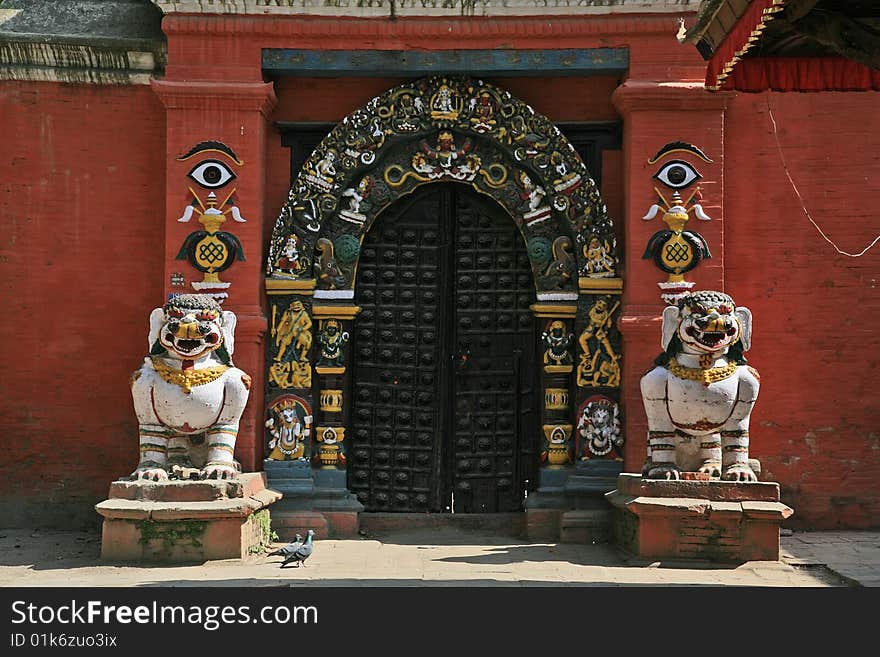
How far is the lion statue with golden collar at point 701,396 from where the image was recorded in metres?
9.05

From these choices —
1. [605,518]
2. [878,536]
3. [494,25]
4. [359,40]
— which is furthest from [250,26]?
[878,536]

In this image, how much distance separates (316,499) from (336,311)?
1465 millimetres

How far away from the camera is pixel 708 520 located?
892cm

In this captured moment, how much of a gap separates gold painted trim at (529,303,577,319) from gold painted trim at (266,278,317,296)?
176 cm

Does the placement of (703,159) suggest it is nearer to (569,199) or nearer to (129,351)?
(569,199)

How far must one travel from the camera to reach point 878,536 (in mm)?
10156

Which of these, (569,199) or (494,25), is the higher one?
(494,25)

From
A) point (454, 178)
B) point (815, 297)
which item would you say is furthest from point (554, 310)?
point (815, 297)

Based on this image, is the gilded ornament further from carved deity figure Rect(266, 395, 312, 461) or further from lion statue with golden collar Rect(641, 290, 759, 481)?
lion statue with golden collar Rect(641, 290, 759, 481)

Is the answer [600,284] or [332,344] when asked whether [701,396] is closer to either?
[600,284]

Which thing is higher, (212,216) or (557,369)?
(212,216)

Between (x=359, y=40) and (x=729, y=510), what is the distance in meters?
4.50

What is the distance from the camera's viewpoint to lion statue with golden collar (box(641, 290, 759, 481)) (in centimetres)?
905

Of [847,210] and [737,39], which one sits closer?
[737,39]
